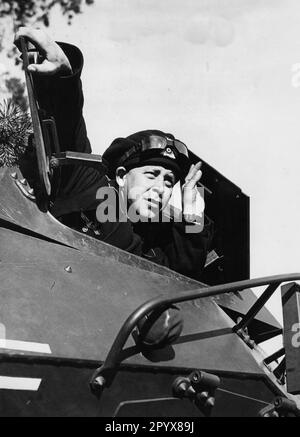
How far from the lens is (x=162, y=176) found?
186 inches

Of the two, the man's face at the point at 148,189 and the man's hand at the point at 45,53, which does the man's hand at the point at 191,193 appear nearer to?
the man's face at the point at 148,189

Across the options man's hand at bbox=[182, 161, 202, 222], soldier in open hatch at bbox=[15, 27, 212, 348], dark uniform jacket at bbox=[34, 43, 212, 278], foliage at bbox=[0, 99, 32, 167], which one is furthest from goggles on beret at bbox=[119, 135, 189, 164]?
foliage at bbox=[0, 99, 32, 167]

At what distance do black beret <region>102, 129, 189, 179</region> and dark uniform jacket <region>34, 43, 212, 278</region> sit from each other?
243 mm

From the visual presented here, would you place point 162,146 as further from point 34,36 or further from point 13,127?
point 34,36

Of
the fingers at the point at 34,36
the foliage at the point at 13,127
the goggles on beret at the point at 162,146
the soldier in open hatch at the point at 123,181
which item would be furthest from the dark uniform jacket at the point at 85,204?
the foliage at the point at 13,127

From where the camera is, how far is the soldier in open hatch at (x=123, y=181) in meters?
3.95

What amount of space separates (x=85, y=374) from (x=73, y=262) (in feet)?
2.21

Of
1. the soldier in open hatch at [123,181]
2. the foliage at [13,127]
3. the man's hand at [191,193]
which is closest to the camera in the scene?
the soldier in open hatch at [123,181]

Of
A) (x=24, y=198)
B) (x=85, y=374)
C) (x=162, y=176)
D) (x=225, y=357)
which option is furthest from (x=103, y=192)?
(x=85, y=374)

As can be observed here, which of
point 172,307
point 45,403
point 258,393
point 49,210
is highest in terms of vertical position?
point 49,210

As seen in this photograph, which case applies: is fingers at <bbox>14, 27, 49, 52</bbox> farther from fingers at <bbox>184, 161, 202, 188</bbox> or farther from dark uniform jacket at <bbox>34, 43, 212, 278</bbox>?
fingers at <bbox>184, 161, 202, 188</bbox>

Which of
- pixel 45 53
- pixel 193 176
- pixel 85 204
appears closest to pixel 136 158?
pixel 193 176

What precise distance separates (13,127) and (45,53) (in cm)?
145

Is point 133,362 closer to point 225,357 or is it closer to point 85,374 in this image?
point 85,374
